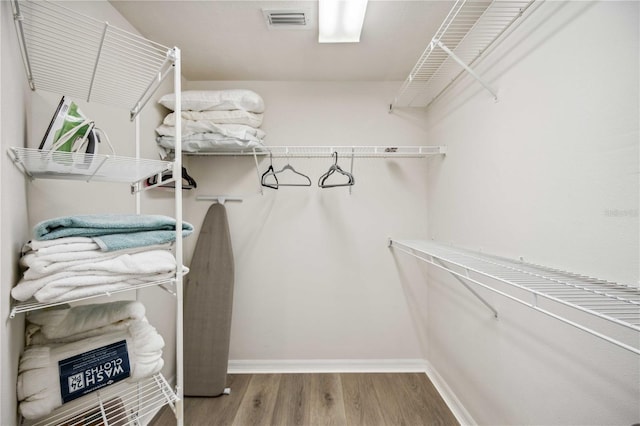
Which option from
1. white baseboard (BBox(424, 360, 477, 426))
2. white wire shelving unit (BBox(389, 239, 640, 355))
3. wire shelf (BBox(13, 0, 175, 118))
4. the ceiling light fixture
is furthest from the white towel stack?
white baseboard (BBox(424, 360, 477, 426))

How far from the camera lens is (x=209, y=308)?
1.96 meters

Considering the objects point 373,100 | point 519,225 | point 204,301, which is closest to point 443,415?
point 519,225

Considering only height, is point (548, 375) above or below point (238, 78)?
below

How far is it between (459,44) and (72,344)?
2.18m

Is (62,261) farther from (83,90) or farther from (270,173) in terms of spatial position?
(270,173)

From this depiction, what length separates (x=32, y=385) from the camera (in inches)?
31.2

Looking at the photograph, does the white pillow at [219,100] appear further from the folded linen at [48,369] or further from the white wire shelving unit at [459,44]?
the folded linen at [48,369]

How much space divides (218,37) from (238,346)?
7.42ft

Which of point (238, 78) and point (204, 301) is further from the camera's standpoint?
point (238, 78)

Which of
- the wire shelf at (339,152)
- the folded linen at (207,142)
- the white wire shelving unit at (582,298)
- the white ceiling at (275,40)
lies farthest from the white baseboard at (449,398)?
the white ceiling at (275,40)

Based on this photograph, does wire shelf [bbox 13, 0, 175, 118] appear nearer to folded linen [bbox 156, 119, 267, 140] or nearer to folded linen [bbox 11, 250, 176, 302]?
folded linen [bbox 156, 119, 267, 140]

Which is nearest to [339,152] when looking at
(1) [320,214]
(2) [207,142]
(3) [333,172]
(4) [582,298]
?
(3) [333,172]

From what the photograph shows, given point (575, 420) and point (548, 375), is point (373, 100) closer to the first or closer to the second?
point (548, 375)

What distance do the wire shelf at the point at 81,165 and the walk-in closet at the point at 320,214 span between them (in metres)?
0.01
